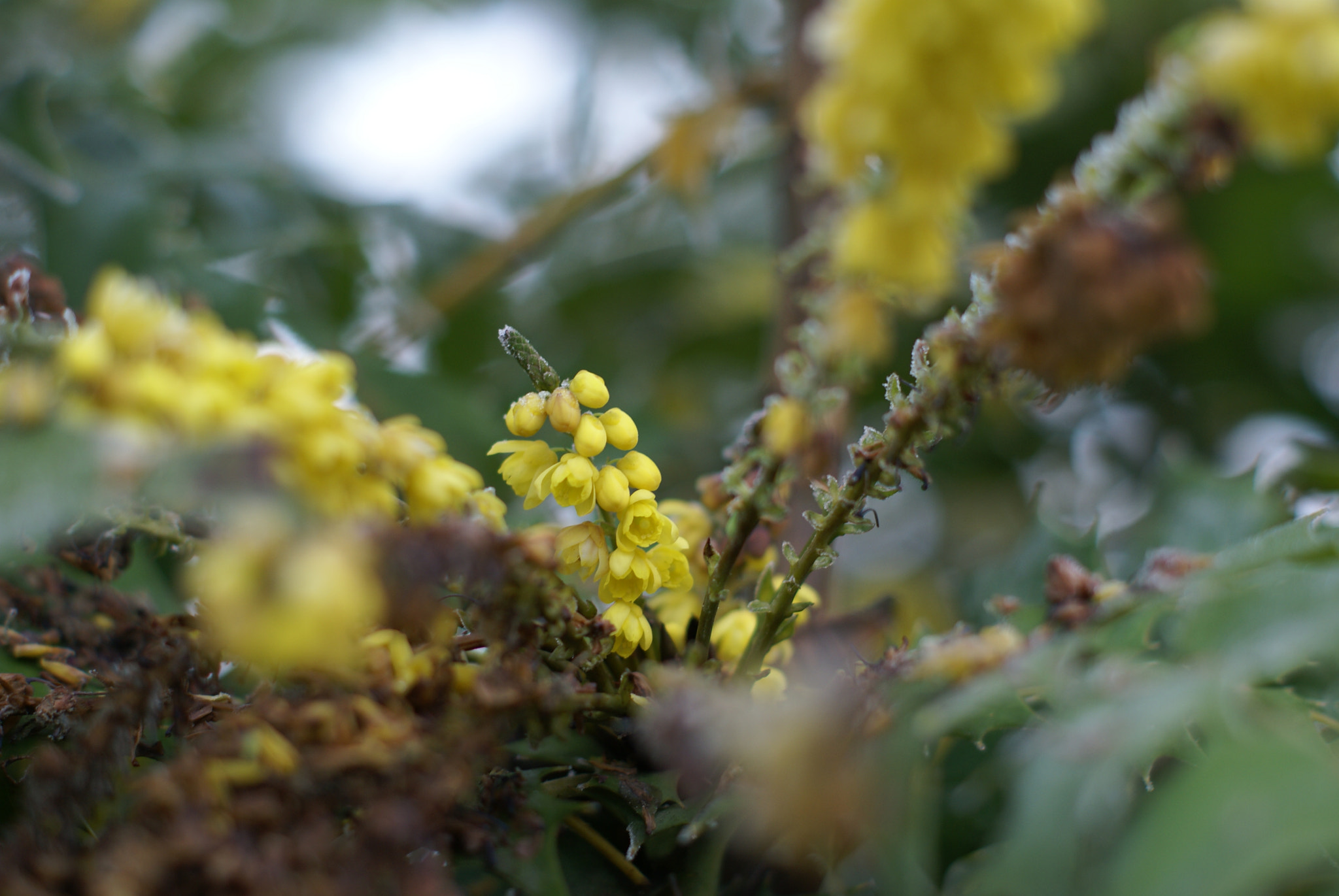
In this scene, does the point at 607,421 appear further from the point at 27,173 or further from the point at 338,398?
the point at 27,173

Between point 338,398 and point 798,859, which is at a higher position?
point 338,398

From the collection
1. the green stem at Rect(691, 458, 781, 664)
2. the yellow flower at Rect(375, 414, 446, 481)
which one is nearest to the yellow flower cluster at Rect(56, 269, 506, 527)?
the yellow flower at Rect(375, 414, 446, 481)

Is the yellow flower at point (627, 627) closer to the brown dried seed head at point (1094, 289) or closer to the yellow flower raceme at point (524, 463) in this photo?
the yellow flower raceme at point (524, 463)

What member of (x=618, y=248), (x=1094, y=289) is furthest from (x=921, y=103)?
(x=618, y=248)

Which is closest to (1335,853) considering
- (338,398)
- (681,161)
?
(338,398)

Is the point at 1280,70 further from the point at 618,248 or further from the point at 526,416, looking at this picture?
the point at 618,248

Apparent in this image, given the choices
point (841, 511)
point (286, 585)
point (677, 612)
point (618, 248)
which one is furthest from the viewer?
point (618, 248)
